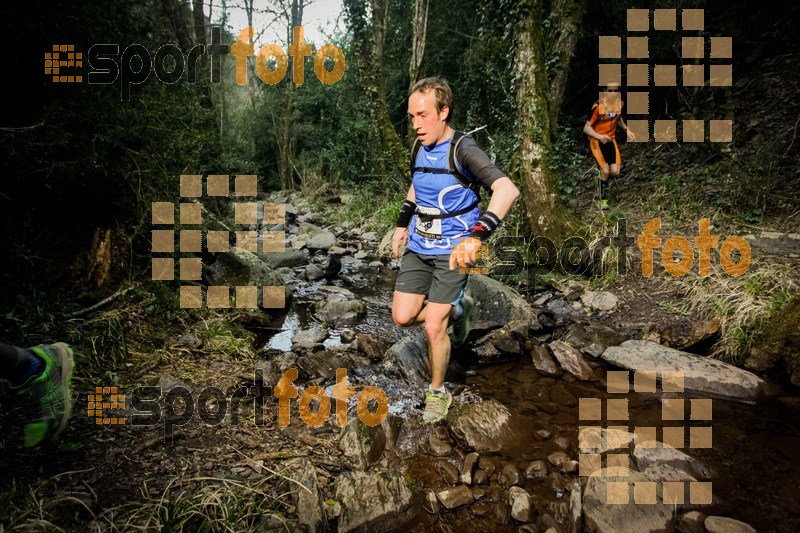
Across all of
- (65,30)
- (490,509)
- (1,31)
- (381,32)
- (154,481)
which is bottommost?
(490,509)

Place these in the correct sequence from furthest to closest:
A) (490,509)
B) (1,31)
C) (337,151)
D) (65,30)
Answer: (337,151)
(65,30)
(1,31)
(490,509)

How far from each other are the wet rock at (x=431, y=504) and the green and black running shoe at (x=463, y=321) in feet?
4.80

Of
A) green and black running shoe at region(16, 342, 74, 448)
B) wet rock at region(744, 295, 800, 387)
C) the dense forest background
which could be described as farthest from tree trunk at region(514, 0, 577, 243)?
green and black running shoe at region(16, 342, 74, 448)

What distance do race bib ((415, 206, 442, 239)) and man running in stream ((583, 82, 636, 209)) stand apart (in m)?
4.46

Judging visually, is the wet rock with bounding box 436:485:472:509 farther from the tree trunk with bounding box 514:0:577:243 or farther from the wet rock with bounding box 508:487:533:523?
the tree trunk with bounding box 514:0:577:243

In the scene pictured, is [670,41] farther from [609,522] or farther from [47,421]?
[47,421]

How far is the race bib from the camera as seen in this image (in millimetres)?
2994

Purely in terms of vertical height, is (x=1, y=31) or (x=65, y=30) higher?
(x=65, y=30)

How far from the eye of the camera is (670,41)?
898 centimetres

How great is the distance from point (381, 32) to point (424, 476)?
37.7 feet

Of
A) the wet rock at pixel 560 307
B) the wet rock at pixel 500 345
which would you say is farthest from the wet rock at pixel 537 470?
the wet rock at pixel 560 307

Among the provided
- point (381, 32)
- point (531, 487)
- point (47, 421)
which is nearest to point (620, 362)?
point (531, 487)

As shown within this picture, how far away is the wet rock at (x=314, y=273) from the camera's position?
23.1 ft

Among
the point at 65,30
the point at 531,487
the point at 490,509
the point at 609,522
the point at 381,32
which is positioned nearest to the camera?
the point at 609,522
